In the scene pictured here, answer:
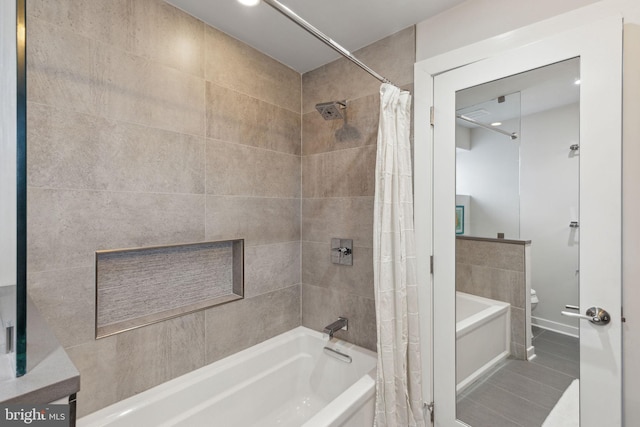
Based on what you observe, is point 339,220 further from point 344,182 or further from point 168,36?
point 168,36

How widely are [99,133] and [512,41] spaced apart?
6.82 ft

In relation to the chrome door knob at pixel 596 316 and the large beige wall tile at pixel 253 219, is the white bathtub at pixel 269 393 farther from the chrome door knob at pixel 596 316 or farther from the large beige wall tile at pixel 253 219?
the chrome door knob at pixel 596 316

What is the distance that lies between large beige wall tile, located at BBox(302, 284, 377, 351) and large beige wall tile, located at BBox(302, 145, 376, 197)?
0.77 meters

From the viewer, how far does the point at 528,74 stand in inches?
55.2

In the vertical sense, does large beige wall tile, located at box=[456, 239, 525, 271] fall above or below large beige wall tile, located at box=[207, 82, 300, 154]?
below

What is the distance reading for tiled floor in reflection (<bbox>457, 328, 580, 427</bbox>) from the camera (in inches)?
52.6

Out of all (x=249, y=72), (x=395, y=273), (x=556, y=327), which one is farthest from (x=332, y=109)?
(x=556, y=327)

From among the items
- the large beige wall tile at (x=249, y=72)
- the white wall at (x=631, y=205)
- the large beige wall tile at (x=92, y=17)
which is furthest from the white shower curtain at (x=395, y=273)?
the large beige wall tile at (x=92, y=17)

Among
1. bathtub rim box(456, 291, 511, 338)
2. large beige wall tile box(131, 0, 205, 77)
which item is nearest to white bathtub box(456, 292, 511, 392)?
bathtub rim box(456, 291, 511, 338)

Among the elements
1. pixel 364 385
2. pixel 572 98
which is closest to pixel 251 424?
pixel 364 385

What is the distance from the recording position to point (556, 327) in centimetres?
137

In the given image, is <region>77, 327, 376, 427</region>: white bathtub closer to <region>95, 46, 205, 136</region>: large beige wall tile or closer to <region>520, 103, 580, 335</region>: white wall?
<region>520, 103, 580, 335</region>: white wall

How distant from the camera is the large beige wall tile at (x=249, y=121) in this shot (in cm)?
186

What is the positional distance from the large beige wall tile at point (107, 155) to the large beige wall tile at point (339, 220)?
89 centimetres
